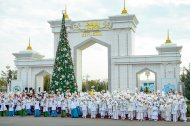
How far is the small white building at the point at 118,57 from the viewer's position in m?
28.0

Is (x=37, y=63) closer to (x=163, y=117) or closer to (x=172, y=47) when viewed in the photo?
(x=172, y=47)

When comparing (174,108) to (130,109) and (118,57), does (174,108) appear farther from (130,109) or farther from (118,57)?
(118,57)

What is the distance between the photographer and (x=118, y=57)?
95.3ft

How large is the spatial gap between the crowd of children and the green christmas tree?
2.05 m

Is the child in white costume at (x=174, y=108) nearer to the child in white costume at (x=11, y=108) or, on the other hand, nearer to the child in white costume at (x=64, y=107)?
the child in white costume at (x=64, y=107)

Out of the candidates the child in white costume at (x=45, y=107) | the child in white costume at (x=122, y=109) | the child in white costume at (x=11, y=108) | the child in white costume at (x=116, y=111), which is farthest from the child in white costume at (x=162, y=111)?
the child in white costume at (x=11, y=108)

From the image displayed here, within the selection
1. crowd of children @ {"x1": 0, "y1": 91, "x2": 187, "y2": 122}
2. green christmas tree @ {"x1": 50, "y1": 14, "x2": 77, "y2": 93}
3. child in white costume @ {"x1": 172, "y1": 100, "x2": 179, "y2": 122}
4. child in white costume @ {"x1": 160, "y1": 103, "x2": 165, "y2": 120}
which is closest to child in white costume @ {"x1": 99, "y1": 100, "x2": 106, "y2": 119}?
crowd of children @ {"x1": 0, "y1": 91, "x2": 187, "y2": 122}

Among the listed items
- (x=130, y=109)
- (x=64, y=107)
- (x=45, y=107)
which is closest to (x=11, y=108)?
(x=45, y=107)

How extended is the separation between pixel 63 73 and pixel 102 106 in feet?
17.9

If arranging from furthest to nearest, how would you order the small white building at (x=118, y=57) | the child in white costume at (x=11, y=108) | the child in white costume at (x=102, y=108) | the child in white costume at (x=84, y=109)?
the small white building at (x=118, y=57), the child in white costume at (x=11, y=108), the child in white costume at (x=84, y=109), the child in white costume at (x=102, y=108)

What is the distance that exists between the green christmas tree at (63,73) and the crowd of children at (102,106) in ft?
6.73

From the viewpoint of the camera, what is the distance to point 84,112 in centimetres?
1953

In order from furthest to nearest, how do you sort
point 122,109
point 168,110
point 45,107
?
point 45,107 < point 122,109 < point 168,110

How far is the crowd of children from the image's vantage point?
17.5 metres
